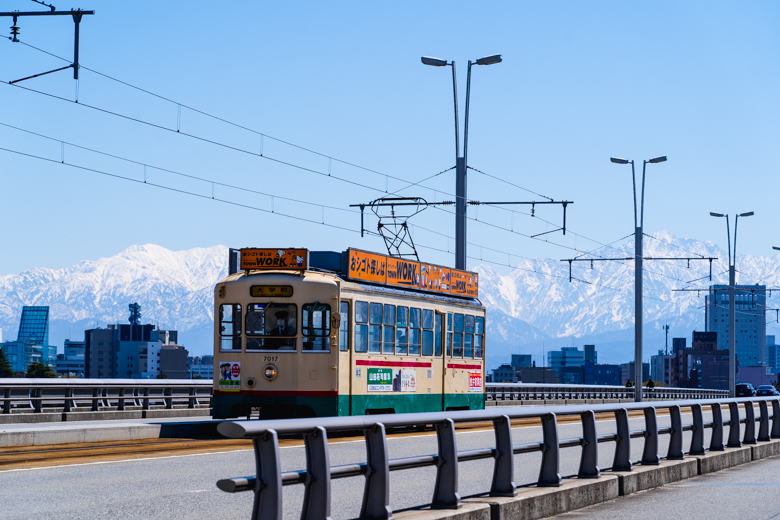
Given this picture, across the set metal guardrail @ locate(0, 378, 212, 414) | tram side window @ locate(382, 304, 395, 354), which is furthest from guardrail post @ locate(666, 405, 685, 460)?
metal guardrail @ locate(0, 378, 212, 414)

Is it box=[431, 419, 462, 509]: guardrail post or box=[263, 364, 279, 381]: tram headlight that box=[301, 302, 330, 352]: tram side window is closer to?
box=[263, 364, 279, 381]: tram headlight

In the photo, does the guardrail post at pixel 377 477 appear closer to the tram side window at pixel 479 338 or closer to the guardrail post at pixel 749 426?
the guardrail post at pixel 749 426

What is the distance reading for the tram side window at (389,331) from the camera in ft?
73.2

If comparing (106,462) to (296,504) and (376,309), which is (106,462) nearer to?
(296,504)

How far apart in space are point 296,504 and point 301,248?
11.0m

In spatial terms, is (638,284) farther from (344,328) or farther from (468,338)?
(344,328)

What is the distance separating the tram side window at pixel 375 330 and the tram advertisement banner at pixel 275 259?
5.27 ft

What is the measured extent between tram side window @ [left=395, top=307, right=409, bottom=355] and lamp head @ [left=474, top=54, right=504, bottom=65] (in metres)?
13.0

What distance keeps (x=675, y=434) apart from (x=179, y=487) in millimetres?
5953

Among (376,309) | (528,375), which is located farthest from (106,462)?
(528,375)

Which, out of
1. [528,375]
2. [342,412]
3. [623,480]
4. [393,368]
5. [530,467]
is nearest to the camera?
[623,480]

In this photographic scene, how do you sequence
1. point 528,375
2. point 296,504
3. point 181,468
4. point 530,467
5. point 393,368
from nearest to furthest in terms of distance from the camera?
point 296,504 < point 181,468 < point 530,467 < point 393,368 < point 528,375

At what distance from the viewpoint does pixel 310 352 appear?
2095 centimetres

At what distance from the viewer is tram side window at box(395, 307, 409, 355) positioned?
22.8 m
